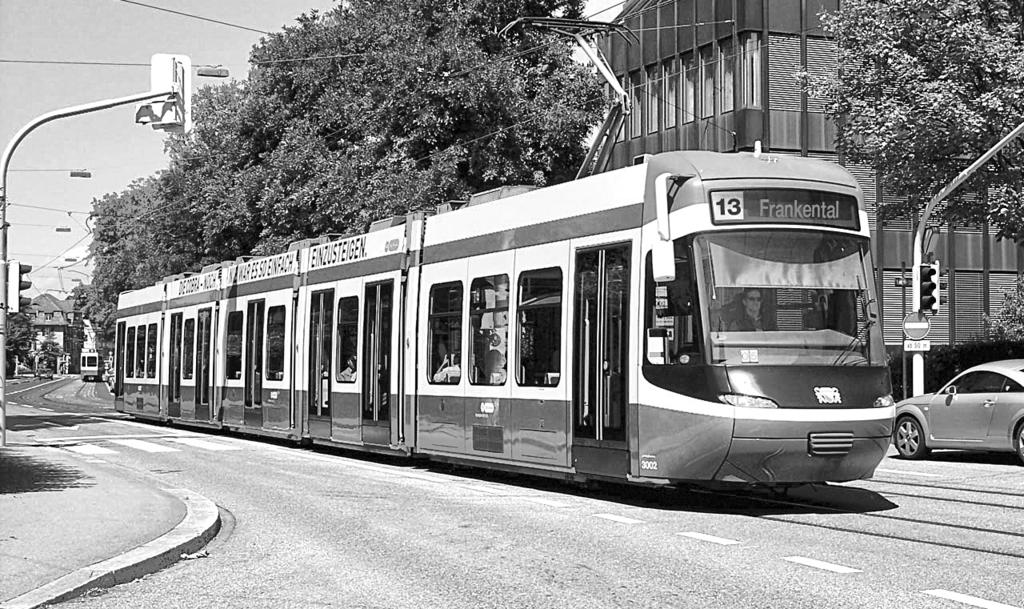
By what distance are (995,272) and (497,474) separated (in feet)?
112

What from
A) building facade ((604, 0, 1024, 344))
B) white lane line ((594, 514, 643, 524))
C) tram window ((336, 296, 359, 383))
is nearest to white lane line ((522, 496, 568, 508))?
white lane line ((594, 514, 643, 524))

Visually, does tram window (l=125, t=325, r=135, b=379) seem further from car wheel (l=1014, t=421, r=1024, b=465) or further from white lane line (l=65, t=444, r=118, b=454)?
car wheel (l=1014, t=421, r=1024, b=465)

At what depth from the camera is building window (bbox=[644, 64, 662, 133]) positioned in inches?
1913

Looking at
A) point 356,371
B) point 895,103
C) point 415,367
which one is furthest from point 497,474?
point 895,103

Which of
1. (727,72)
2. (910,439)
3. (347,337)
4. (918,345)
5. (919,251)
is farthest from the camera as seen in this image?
(727,72)

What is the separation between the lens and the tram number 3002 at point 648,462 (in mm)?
12816

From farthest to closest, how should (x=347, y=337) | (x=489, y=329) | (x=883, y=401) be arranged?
1. (x=347, y=337)
2. (x=489, y=329)
3. (x=883, y=401)

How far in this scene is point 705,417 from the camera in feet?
40.5

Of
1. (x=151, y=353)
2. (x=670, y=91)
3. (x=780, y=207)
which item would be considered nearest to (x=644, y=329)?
(x=780, y=207)

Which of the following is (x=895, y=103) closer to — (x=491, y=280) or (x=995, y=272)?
(x=491, y=280)

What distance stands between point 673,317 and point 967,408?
897 cm

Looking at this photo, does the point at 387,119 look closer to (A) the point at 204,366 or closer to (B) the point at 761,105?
(A) the point at 204,366

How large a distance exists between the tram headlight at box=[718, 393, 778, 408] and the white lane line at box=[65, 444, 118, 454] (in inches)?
538

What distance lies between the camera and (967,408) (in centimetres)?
1998
